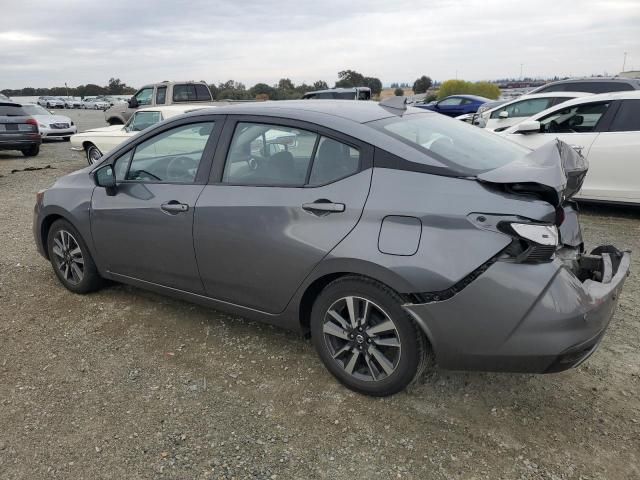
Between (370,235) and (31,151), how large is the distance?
1469 centimetres

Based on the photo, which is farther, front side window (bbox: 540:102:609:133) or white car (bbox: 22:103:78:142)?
white car (bbox: 22:103:78:142)

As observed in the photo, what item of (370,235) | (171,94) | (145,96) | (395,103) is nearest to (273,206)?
(370,235)

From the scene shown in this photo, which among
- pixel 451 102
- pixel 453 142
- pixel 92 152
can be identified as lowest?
pixel 92 152

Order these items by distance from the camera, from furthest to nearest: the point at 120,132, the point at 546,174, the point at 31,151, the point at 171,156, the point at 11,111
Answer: the point at 31,151
the point at 11,111
the point at 120,132
the point at 171,156
the point at 546,174

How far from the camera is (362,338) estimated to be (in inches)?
110

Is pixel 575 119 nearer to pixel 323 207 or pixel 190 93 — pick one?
pixel 323 207

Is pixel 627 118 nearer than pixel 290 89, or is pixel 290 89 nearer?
pixel 627 118

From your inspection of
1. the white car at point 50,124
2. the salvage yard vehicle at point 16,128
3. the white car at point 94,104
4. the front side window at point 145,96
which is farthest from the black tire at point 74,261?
the white car at point 94,104

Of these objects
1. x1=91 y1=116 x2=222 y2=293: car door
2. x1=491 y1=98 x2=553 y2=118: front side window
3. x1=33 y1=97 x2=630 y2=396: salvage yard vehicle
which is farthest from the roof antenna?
x1=491 y1=98 x2=553 y2=118: front side window

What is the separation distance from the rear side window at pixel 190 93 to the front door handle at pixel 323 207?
12.0 m

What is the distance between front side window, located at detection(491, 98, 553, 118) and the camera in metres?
11.0

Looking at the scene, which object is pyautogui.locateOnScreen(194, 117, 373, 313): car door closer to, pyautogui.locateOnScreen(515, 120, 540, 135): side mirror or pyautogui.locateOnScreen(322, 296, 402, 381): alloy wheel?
pyautogui.locateOnScreen(322, 296, 402, 381): alloy wheel

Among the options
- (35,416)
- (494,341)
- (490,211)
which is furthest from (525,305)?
(35,416)

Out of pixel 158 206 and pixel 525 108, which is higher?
pixel 525 108
